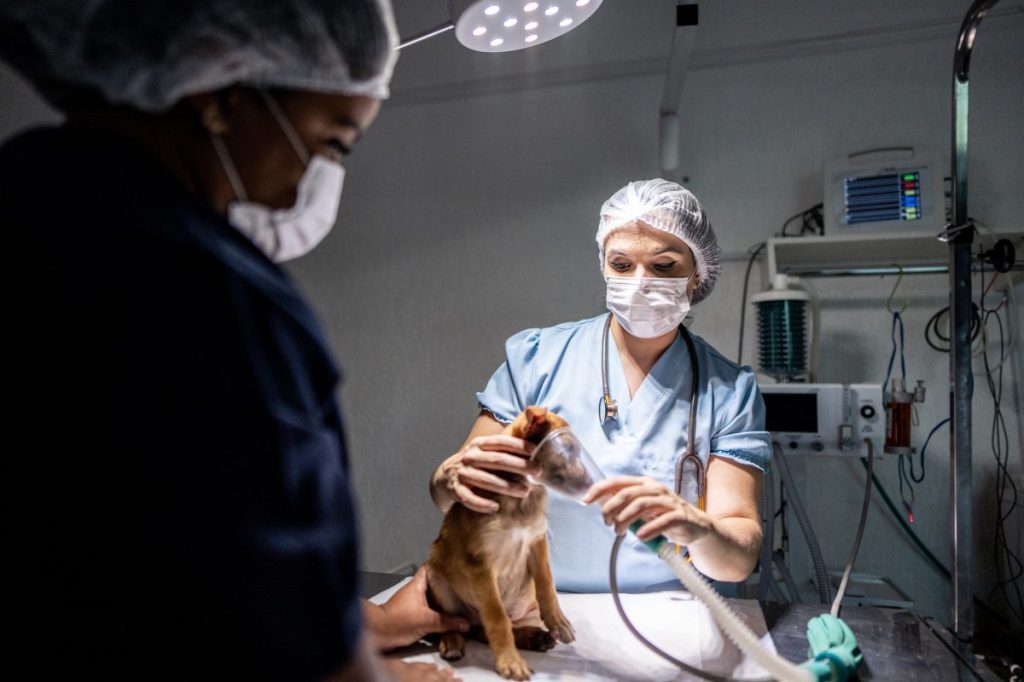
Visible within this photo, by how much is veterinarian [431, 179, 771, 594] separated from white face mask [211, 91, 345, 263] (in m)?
0.59

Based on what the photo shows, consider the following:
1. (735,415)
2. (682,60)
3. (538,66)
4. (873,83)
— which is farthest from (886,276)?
(538,66)

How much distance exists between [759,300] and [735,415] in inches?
40.0

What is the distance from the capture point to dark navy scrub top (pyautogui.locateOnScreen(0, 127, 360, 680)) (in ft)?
1.38

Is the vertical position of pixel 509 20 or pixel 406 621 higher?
pixel 509 20

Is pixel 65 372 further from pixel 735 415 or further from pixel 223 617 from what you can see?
pixel 735 415

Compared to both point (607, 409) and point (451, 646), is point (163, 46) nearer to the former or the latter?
point (451, 646)

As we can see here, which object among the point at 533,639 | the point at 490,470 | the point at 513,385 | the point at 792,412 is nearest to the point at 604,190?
the point at 792,412

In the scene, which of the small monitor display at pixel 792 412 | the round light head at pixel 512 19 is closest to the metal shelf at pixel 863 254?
the small monitor display at pixel 792 412

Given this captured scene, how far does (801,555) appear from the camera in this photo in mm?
2438

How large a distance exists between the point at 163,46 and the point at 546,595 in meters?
1.01

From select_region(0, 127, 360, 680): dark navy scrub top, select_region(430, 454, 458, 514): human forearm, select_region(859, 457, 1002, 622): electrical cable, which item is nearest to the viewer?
select_region(0, 127, 360, 680): dark navy scrub top

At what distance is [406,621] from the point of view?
1.07m

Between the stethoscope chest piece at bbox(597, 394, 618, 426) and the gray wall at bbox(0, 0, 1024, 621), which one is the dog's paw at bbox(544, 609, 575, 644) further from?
the gray wall at bbox(0, 0, 1024, 621)

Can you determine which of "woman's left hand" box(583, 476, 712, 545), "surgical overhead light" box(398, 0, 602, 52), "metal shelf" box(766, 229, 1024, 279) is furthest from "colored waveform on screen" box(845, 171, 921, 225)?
"woman's left hand" box(583, 476, 712, 545)
